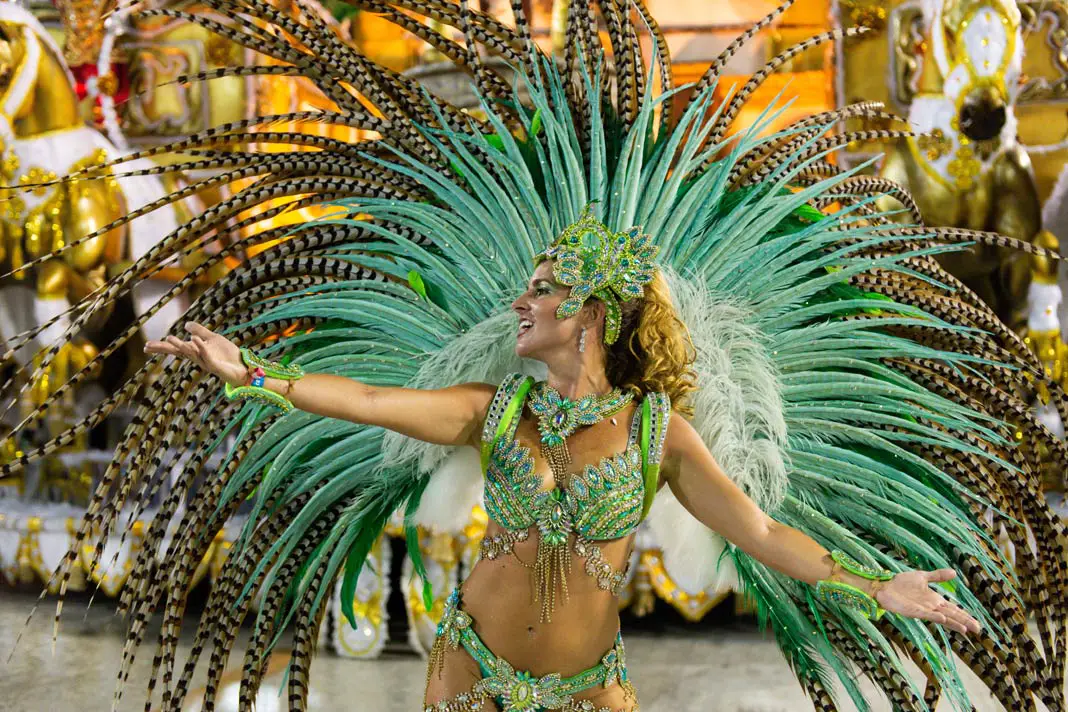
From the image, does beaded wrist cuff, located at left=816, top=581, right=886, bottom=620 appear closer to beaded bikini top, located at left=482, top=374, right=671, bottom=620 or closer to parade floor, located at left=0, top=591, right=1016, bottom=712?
beaded bikini top, located at left=482, top=374, right=671, bottom=620

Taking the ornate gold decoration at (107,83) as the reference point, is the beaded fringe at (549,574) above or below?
below

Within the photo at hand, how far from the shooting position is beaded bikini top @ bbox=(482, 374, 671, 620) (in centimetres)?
194

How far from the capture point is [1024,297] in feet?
15.3

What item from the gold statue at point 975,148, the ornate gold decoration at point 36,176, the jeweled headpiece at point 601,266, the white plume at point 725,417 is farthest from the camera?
the ornate gold decoration at point 36,176

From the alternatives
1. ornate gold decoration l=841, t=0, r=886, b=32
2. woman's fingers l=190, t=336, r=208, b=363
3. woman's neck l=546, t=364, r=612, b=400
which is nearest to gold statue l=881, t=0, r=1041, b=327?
ornate gold decoration l=841, t=0, r=886, b=32

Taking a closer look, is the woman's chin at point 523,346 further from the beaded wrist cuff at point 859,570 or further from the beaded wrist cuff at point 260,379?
the beaded wrist cuff at point 859,570

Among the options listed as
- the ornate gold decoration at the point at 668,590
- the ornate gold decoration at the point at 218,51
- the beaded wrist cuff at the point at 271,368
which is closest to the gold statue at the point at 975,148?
the ornate gold decoration at the point at 668,590

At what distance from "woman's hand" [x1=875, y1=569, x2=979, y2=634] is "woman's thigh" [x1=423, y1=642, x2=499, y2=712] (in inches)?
28.9

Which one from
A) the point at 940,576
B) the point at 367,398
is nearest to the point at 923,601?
the point at 940,576

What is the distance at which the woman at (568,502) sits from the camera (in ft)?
6.38

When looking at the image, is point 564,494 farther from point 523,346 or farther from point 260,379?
point 260,379

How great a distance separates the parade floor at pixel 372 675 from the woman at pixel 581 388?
1.37 meters

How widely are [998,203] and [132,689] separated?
4.02 m

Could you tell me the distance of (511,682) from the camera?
1.95 m
